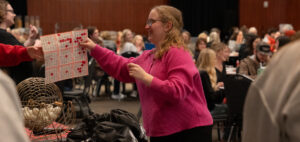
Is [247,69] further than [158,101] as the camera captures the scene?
Yes

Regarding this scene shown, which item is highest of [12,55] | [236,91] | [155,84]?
[12,55]

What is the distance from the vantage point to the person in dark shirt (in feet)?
10.6

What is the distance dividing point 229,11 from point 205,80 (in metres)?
14.1

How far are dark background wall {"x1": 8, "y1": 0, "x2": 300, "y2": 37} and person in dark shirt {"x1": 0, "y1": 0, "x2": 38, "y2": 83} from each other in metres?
14.0

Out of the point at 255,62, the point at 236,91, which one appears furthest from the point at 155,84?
the point at 255,62

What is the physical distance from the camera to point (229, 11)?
1817cm

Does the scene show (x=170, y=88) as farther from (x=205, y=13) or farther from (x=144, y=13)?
(x=205, y=13)

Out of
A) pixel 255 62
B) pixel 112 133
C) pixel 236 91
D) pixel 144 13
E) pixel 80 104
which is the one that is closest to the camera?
pixel 112 133

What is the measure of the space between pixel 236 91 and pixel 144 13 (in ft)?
47.0

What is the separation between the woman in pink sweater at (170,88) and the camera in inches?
84.1

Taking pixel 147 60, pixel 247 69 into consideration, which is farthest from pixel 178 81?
pixel 247 69

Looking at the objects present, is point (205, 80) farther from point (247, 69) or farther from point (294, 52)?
point (294, 52)

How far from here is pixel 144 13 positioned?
18.4 meters

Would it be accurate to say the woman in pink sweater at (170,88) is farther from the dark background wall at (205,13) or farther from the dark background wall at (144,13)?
the dark background wall at (205,13)
